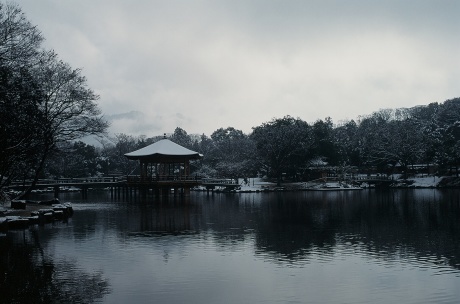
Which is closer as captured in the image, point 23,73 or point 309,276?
point 309,276

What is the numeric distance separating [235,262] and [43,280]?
192 inches

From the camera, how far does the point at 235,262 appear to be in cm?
1349

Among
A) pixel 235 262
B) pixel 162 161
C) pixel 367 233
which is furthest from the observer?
pixel 162 161

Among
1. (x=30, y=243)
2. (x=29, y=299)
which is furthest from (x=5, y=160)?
(x=29, y=299)

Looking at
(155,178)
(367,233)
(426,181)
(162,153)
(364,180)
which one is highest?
(162,153)

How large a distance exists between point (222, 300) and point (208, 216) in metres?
17.0

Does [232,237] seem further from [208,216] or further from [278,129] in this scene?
[278,129]

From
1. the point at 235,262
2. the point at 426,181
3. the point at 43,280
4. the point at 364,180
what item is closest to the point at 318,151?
the point at 364,180

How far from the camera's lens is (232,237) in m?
18.2

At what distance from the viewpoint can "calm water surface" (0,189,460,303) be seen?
10.2 m

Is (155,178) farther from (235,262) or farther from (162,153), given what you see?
(235,262)

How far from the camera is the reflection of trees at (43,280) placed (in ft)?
32.6

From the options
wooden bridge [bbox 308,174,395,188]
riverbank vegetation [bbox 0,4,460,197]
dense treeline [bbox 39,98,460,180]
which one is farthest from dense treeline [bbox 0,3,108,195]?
wooden bridge [bbox 308,174,395,188]

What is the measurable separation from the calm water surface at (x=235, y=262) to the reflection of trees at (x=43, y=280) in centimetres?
2
